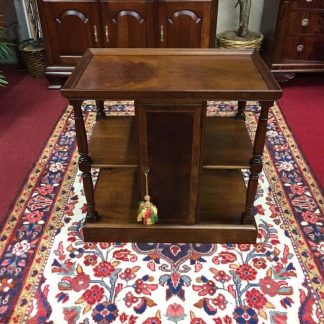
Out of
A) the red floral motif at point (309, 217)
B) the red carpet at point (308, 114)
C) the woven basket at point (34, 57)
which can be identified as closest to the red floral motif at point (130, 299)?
the red floral motif at point (309, 217)

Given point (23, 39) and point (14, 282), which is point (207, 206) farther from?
point (23, 39)

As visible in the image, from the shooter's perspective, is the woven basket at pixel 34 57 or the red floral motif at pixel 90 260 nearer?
the red floral motif at pixel 90 260

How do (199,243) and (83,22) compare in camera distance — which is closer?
(199,243)

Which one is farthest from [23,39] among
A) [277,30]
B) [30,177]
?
[277,30]

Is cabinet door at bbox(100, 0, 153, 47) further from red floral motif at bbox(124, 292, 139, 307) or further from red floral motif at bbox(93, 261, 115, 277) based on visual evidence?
red floral motif at bbox(124, 292, 139, 307)

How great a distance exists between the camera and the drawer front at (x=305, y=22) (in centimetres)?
273

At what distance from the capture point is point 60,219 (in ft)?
5.58

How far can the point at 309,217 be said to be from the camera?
1.70 metres

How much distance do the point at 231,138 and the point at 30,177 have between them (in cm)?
111

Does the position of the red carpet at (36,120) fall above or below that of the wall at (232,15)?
below

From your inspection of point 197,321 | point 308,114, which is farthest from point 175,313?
point 308,114

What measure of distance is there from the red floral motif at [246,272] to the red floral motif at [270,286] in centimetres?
4

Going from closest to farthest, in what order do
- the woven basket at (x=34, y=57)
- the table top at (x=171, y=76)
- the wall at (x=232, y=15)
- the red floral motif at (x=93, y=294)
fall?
the table top at (x=171, y=76) → the red floral motif at (x=93, y=294) → the woven basket at (x=34, y=57) → the wall at (x=232, y=15)

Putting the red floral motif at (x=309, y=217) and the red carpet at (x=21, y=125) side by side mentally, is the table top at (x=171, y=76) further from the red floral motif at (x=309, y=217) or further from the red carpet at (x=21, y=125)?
the red carpet at (x=21, y=125)
